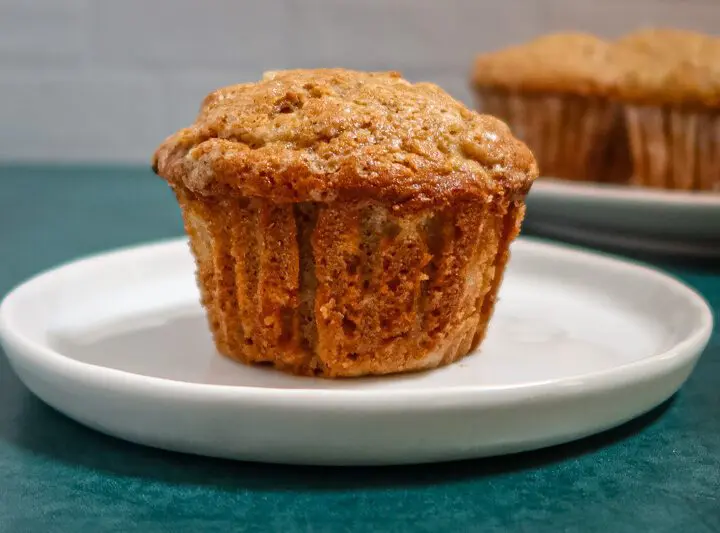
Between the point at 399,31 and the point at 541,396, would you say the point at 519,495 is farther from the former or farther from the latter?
the point at 399,31

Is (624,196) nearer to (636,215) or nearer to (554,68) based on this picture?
(636,215)

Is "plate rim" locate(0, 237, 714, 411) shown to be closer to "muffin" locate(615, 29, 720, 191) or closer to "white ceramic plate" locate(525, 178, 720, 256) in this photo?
"white ceramic plate" locate(525, 178, 720, 256)

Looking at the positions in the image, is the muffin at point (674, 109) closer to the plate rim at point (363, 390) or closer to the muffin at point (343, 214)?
the muffin at point (343, 214)

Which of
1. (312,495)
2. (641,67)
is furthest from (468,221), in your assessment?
(641,67)

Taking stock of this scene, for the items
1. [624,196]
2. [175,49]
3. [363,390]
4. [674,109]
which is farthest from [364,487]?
[175,49]

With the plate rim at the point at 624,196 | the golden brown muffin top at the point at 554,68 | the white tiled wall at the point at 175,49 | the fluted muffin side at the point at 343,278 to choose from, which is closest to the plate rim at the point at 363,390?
the fluted muffin side at the point at 343,278

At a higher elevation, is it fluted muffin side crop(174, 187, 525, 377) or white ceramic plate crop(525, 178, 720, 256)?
fluted muffin side crop(174, 187, 525, 377)

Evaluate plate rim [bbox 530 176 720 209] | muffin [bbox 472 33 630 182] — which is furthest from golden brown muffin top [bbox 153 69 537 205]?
muffin [bbox 472 33 630 182]
